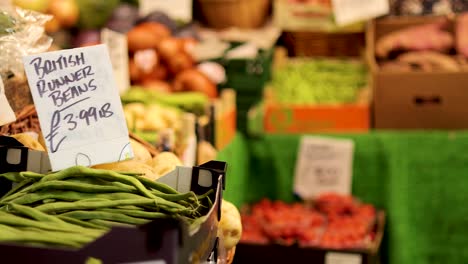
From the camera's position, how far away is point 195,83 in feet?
11.1

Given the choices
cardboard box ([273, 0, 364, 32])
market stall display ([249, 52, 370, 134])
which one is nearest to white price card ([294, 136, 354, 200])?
market stall display ([249, 52, 370, 134])

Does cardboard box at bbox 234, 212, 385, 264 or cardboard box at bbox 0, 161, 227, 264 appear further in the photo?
cardboard box at bbox 234, 212, 385, 264

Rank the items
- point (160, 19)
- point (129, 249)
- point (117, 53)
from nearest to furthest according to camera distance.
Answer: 1. point (129, 249)
2. point (117, 53)
3. point (160, 19)

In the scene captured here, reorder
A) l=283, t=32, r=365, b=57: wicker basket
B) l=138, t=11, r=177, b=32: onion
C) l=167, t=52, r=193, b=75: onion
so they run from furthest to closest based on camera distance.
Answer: l=283, t=32, r=365, b=57: wicker basket → l=138, t=11, r=177, b=32: onion → l=167, t=52, r=193, b=75: onion

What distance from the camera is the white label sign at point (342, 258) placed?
286 centimetres

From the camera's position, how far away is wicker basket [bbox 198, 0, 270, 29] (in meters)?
4.59

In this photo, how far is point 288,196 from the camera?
3.47 metres

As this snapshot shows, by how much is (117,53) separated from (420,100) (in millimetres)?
1502

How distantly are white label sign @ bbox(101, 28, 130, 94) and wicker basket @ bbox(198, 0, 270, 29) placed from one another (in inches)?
73.2

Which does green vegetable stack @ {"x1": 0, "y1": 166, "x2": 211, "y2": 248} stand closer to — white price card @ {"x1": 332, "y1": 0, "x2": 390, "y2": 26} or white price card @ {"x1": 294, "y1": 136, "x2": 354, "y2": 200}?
white price card @ {"x1": 294, "y1": 136, "x2": 354, "y2": 200}

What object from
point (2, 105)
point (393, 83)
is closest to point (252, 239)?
point (393, 83)

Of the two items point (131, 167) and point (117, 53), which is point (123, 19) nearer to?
point (117, 53)

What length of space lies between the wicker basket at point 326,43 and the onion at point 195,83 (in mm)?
1173

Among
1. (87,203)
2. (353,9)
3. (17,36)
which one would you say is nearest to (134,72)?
(353,9)
